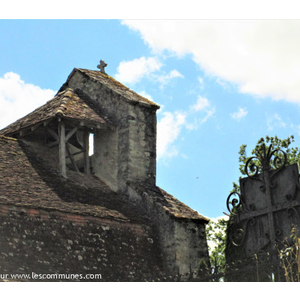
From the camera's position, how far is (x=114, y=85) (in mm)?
19797

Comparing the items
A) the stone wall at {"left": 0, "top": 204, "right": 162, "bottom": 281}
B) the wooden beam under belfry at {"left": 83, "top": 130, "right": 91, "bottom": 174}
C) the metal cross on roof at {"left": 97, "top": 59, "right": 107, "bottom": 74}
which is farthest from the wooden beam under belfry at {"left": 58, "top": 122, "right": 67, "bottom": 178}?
the metal cross on roof at {"left": 97, "top": 59, "right": 107, "bottom": 74}

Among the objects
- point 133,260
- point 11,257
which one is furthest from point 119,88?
point 11,257

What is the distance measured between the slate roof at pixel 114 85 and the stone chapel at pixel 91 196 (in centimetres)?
5

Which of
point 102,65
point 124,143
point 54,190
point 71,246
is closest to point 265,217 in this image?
point 71,246

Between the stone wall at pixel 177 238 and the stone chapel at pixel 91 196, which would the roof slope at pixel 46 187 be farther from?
the stone wall at pixel 177 238

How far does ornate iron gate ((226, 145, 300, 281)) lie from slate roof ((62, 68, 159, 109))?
836 cm

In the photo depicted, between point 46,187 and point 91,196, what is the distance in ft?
4.80

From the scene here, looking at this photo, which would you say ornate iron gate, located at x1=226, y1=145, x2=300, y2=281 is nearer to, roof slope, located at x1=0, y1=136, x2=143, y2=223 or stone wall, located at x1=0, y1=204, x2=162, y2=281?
stone wall, located at x1=0, y1=204, x2=162, y2=281

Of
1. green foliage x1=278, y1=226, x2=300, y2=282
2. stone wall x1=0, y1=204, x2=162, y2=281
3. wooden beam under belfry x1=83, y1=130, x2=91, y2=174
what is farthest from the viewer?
wooden beam under belfry x1=83, y1=130, x2=91, y2=174

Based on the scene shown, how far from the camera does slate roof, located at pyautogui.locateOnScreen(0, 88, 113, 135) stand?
58.4ft

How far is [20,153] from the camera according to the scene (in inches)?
683

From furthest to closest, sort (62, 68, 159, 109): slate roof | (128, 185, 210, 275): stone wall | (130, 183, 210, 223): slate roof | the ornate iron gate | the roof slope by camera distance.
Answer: (62, 68, 159, 109): slate roof
(130, 183, 210, 223): slate roof
(128, 185, 210, 275): stone wall
the roof slope
the ornate iron gate

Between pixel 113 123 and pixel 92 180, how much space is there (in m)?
1.89

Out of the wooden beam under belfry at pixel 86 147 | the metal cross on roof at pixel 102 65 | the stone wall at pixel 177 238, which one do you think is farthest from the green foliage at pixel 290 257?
the metal cross on roof at pixel 102 65
